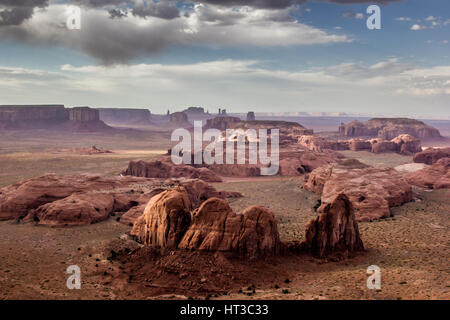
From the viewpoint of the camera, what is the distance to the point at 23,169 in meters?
104

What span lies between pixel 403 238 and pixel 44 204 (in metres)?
46.0

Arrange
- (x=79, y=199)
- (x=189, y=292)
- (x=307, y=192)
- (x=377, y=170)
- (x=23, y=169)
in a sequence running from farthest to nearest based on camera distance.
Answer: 1. (x=23, y=169)
2. (x=307, y=192)
3. (x=377, y=170)
4. (x=79, y=199)
5. (x=189, y=292)

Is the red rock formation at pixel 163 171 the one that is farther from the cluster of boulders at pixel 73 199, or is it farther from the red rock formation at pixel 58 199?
the red rock formation at pixel 58 199

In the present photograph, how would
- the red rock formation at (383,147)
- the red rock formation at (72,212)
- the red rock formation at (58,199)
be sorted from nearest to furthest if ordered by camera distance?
the red rock formation at (72,212), the red rock formation at (58,199), the red rock formation at (383,147)

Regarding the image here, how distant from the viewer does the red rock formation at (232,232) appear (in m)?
31.0

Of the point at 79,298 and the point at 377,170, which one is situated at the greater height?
the point at 377,170

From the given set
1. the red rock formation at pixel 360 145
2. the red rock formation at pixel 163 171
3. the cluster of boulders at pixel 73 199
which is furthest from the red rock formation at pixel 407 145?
the cluster of boulders at pixel 73 199

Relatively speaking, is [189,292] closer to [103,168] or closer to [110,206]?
[110,206]

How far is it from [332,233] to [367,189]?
2209cm

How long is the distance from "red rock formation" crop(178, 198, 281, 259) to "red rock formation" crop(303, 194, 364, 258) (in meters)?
3.67

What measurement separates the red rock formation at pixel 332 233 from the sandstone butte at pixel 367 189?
1096 centimetres

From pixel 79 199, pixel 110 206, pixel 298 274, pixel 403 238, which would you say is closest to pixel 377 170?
pixel 403 238

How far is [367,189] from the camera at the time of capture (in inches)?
2094

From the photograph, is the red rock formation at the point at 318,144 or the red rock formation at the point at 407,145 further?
the red rock formation at the point at 407,145
